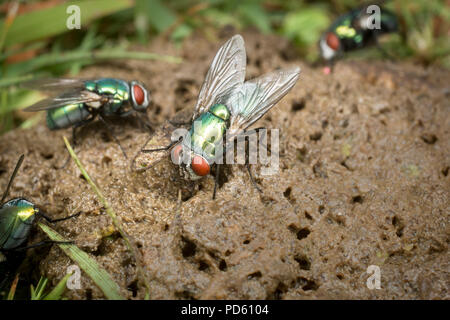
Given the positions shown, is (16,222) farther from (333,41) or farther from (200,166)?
(333,41)

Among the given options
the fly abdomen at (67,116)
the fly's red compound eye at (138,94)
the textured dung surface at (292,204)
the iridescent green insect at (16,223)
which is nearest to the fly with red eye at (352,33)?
the textured dung surface at (292,204)

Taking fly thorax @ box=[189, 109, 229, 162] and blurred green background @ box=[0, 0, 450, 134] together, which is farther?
blurred green background @ box=[0, 0, 450, 134]

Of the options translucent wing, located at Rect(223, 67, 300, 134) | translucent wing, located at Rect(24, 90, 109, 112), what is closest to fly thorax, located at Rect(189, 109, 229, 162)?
translucent wing, located at Rect(223, 67, 300, 134)

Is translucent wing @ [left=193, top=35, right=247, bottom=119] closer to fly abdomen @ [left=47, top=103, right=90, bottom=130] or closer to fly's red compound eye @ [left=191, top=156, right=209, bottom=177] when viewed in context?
fly's red compound eye @ [left=191, top=156, right=209, bottom=177]

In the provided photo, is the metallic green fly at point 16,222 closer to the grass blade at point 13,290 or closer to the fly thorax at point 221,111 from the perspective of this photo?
the grass blade at point 13,290

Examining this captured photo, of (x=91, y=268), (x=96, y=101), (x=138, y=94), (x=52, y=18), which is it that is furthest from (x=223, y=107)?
(x=52, y=18)
